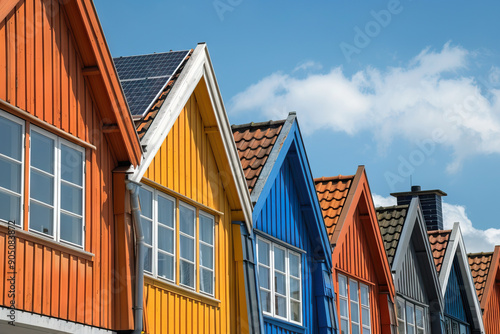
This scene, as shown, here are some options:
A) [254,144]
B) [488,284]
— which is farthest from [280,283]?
[488,284]

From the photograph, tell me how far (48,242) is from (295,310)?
7378 mm

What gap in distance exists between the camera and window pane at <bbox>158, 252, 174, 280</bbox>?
13.3 m

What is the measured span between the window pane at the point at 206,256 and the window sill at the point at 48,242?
318cm

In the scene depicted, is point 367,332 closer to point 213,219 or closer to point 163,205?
point 213,219

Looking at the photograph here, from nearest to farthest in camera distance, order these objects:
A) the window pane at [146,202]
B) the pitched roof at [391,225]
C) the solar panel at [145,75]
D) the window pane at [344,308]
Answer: the window pane at [146,202] < the solar panel at [145,75] < the window pane at [344,308] < the pitched roof at [391,225]

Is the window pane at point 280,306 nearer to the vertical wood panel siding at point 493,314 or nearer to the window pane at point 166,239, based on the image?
the window pane at point 166,239

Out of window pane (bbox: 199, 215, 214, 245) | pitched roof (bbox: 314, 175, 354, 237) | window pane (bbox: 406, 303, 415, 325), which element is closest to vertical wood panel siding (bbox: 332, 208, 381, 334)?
pitched roof (bbox: 314, 175, 354, 237)

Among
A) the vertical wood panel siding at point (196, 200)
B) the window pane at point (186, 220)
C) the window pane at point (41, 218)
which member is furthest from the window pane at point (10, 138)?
the window pane at point (186, 220)

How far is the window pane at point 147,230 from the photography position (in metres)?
13.0

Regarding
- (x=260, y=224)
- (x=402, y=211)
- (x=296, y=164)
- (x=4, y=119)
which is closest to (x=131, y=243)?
(x=4, y=119)

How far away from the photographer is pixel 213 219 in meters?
15.1

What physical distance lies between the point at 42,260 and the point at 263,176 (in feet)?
20.7

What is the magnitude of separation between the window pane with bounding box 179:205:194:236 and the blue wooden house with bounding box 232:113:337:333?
1.69m

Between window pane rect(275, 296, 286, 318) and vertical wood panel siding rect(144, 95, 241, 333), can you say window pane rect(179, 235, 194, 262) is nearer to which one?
vertical wood panel siding rect(144, 95, 241, 333)
